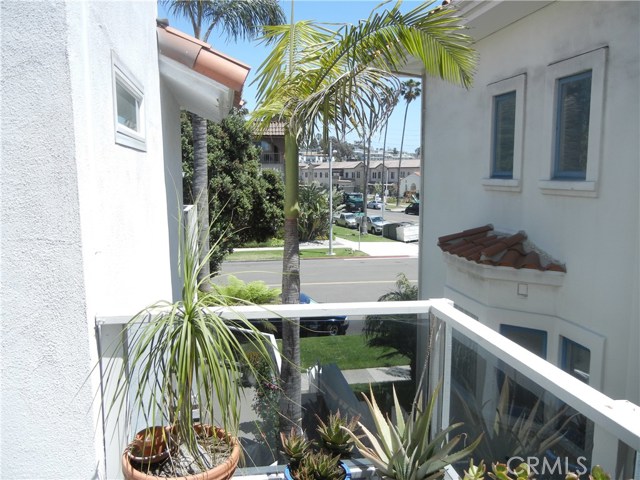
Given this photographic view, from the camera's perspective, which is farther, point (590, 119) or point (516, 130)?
point (516, 130)

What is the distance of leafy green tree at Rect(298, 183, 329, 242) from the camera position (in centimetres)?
3403

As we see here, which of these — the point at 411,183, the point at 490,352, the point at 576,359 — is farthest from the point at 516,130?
the point at 411,183

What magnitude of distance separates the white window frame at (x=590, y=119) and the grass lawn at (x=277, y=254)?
22.1m

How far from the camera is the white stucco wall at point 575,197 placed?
513cm

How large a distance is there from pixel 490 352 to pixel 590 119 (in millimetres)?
4255

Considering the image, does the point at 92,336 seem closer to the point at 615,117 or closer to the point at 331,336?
the point at 331,336

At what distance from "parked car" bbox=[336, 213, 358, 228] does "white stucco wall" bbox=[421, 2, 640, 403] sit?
36.8 m

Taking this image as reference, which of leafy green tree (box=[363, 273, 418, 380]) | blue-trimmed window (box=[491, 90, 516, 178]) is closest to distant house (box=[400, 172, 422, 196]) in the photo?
blue-trimmed window (box=[491, 90, 516, 178])

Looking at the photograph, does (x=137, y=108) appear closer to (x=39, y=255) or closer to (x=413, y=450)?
(x=39, y=255)

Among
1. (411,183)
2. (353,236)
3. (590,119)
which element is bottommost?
(353,236)

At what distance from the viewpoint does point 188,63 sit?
15.2 ft

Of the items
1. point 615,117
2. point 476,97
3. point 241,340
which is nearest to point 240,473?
point 241,340

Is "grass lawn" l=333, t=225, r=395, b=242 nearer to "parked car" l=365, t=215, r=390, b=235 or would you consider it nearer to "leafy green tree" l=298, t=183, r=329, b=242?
"parked car" l=365, t=215, r=390, b=235

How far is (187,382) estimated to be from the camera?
223 cm
